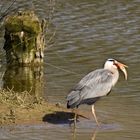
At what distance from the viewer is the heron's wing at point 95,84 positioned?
9141 millimetres

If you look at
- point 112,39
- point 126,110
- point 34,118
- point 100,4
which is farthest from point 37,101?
point 100,4

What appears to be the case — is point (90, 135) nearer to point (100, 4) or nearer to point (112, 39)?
point (112, 39)

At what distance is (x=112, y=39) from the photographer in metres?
15.1

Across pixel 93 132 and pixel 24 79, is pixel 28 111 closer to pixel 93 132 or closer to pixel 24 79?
pixel 93 132

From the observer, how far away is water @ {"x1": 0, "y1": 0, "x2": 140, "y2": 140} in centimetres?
880

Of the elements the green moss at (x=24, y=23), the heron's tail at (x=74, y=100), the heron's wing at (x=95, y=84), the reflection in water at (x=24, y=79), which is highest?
the green moss at (x=24, y=23)

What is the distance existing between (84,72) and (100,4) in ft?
23.8

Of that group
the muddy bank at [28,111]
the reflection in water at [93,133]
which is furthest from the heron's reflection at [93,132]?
the muddy bank at [28,111]

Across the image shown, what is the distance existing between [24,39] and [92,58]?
56.8 inches

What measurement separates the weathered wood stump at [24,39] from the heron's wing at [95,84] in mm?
3986

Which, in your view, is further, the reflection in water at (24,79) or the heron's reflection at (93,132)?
the reflection in water at (24,79)

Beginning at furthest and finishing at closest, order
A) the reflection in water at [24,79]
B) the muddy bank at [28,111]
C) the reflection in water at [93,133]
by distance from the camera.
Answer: the reflection in water at [24,79]
the muddy bank at [28,111]
the reflection in water at [93,133]

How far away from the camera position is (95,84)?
9289 mm

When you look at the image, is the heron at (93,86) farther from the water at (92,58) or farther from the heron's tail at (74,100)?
the water at (92,58)
